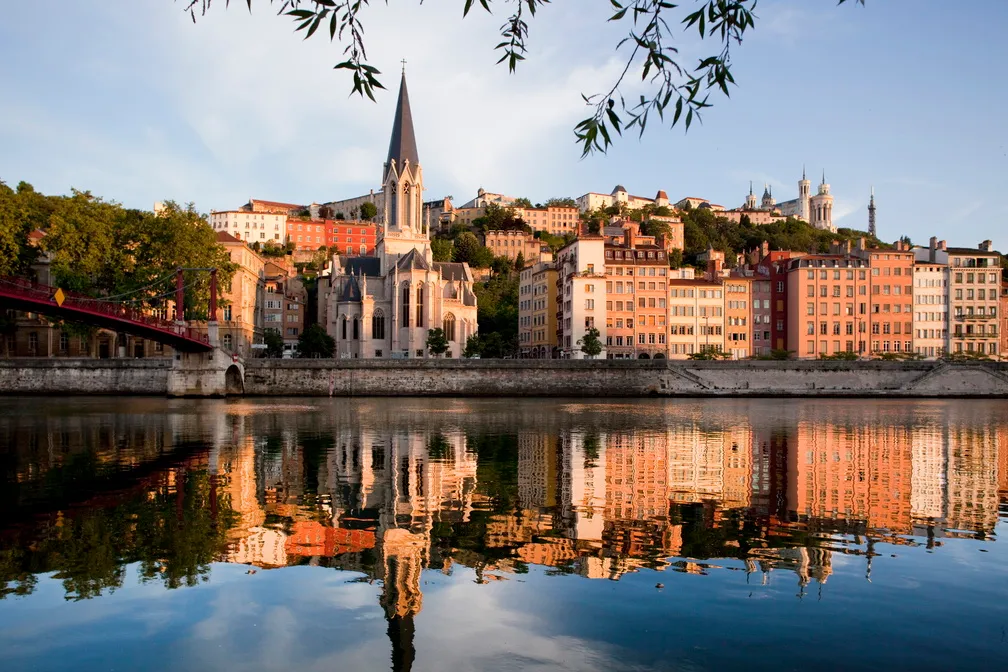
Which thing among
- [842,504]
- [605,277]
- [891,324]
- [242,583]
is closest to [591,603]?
[242,583]

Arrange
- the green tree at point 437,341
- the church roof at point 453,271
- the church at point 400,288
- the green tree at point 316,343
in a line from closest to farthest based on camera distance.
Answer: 1. the green tree at point 437,341
2. the church at point 400,288
3. the green tree at point 316,343
4. the church roof at point 453,271

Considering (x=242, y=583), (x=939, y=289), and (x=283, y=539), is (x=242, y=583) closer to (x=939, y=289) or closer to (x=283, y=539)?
(x=283, y=539)

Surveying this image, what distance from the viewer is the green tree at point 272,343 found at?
94438mm

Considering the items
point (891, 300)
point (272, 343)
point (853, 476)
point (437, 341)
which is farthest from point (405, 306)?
point (853, 476)

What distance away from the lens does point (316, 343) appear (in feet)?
300

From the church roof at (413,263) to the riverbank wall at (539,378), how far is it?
1103 inches

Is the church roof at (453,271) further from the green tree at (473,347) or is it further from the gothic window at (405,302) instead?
the green tree at (473,347)

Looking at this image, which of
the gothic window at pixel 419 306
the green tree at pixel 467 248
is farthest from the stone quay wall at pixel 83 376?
the green tree at pixel 467 248

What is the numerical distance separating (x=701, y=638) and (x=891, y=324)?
83.7 meters

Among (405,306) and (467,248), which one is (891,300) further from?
(467,248)

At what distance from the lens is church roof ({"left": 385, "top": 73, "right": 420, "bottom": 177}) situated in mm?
92875

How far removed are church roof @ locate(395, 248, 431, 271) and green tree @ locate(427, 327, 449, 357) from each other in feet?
22.9

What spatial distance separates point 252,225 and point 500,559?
511ft

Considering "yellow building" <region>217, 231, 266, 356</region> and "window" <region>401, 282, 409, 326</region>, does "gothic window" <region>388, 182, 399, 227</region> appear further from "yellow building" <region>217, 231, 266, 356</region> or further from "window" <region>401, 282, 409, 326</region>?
"yellow building" <region>217, 231, 266, 356</region>
